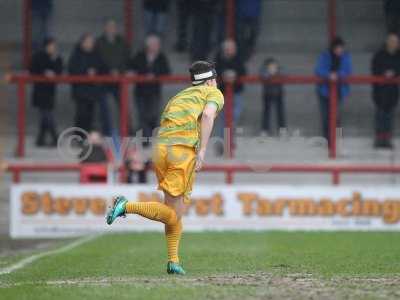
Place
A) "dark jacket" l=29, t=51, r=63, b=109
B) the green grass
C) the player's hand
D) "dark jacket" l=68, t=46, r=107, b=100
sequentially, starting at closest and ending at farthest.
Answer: the green grass, the player's hand, "dark jacket" l=68, t=46, r=107, b=100, "dark jacket" l=29, t=51, r=63, b=109

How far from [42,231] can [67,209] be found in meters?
0.55

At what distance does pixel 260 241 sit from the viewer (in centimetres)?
1700

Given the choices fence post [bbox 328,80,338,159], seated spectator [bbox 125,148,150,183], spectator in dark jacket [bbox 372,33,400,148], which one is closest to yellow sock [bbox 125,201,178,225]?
seated spectator [bbox 125,148,150,183]

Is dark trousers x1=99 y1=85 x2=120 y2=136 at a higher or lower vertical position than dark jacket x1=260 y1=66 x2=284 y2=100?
lower

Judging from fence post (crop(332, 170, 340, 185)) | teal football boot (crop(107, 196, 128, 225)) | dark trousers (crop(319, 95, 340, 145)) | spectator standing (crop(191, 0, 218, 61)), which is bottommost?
fence post (crop(332, 170, 340, 185))

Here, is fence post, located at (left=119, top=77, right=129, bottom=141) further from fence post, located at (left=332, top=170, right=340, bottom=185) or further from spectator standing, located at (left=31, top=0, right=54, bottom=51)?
fence post, located at (left=332, top=170, right=340, bottom=185)

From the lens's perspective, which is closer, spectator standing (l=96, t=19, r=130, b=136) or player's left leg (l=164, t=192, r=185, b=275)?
player's left leg (l=164, t=192, r=185, b=275)

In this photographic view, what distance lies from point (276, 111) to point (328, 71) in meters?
1.12

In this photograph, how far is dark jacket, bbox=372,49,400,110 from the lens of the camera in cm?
2075

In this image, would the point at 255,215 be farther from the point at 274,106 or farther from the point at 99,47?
the point at 99,47

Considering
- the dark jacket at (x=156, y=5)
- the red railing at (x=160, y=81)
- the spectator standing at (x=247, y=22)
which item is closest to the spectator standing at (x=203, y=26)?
the spectator standing at (x=247, y=22)

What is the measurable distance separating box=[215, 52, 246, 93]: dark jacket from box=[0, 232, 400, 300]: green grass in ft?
11.7

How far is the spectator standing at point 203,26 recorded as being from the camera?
2228cm

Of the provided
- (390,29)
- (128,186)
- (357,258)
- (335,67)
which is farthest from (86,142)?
(357,258)
